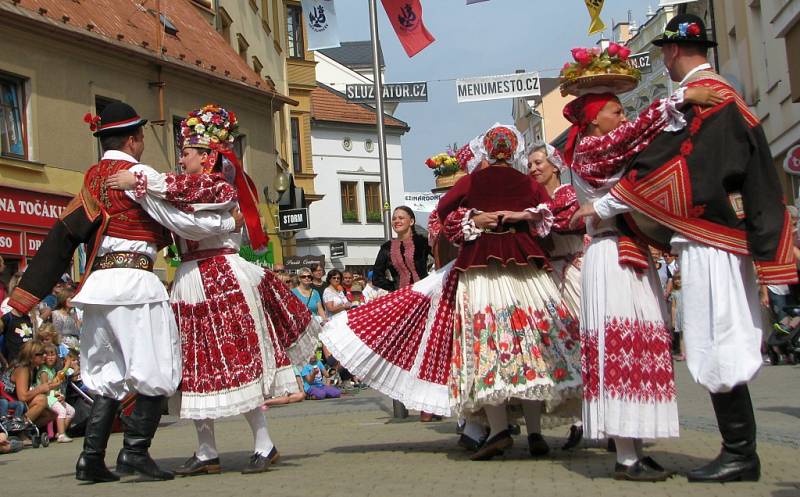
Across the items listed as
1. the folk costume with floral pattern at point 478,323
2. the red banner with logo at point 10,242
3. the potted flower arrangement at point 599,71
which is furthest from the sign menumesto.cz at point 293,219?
the potted flower arrangement at point 599,71

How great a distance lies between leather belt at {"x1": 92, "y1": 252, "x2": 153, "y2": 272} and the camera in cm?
756

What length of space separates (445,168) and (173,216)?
359cm

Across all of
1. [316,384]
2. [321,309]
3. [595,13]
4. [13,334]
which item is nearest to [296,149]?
[321,309]

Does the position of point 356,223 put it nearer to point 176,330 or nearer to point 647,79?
point 647,79

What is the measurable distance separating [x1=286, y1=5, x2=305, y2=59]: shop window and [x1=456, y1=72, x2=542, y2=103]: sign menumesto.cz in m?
27.9

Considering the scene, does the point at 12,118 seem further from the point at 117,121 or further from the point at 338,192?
the point at 338,192

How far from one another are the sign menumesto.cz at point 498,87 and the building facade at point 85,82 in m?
8.20

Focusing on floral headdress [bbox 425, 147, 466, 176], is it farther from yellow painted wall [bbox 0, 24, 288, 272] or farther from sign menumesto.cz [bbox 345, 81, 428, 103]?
yellow painted wall [bbox 0, 24, 288, 272]

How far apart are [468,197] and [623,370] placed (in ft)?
6.74

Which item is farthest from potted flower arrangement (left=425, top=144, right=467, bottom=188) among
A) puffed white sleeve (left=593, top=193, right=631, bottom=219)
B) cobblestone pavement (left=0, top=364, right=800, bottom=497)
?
puffed white sleeve (left=593, top=193, right=631, bottom=219)

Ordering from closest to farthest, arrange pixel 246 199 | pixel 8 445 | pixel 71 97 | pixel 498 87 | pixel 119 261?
pixel 119 261
pixel 246 199
pixel 8 445
pixel 498 87
pixel 71 97

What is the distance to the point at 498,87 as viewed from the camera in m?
18.9

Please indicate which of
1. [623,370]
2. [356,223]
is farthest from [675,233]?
[356,223]

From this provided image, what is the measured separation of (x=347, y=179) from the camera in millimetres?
62656
